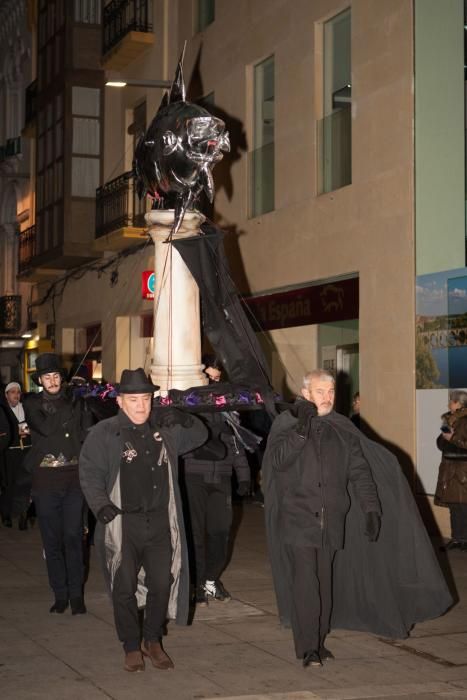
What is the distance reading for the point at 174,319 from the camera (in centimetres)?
1148

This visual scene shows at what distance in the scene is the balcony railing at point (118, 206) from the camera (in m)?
23.0

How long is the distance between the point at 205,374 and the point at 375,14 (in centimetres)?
682

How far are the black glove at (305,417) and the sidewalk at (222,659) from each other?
1.52 metres

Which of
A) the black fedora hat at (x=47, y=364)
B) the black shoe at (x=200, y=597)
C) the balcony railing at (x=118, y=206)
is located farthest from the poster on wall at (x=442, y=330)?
the balcony railing at (x=118, y=206)

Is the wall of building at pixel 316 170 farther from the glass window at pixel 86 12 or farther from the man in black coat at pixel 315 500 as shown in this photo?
the man in black coat at pixel 315 500

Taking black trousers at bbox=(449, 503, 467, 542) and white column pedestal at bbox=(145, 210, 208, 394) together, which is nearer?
white column pedestal at bbox=(145, 210, 208, 394)

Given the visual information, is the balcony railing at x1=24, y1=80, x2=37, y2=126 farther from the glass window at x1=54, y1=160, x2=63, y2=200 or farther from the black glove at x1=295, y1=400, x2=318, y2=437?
the black glove at x1=295, y1=400, x2=318, y2=437

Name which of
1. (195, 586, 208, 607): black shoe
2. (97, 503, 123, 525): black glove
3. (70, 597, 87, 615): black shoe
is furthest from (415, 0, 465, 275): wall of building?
(97, 503, 123, 525): black glove

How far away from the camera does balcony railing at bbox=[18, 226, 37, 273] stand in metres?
28.8

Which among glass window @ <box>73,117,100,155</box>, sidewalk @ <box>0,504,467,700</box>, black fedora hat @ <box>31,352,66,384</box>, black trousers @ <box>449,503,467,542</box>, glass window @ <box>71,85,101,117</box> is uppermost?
glass window @ <box>71,85,101,117</box>

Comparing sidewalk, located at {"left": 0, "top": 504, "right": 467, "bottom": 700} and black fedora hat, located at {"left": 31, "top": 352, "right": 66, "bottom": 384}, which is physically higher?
black fedora hat, located at {"left": 31, "top": 352, "right": 66, "bottom": 384}

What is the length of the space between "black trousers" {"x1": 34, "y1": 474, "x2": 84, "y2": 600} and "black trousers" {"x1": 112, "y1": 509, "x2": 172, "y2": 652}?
2.00 m

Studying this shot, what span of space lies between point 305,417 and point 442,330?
709cm

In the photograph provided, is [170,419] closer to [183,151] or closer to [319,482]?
[319,482]
